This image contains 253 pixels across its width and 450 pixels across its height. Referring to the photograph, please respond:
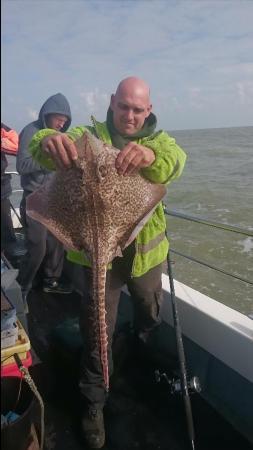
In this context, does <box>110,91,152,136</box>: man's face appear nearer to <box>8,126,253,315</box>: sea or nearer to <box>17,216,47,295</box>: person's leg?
<box>8,126,253,315</box>: sea

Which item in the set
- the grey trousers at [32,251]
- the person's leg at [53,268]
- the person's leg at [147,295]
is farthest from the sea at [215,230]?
the grey trousers at [32,251]

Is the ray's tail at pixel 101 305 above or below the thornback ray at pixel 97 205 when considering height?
below

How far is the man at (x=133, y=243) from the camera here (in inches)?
76.7

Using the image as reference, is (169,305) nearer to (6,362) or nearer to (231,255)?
(6,362)

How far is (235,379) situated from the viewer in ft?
8.72

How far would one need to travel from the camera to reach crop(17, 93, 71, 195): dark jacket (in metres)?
4.14

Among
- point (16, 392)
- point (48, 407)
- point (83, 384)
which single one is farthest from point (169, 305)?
point (16, 392)

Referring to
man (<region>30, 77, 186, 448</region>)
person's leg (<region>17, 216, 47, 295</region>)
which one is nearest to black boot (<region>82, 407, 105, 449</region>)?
man (<region>30, 77, 186, 448</region>)

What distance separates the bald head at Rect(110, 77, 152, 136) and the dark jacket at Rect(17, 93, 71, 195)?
6.24ft

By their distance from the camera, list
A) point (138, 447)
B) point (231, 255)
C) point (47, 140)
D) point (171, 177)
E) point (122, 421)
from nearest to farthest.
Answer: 1. point (47, 140)
2. point (171, 177)
3. point (138, 447)
4. point (122, 421)
5. point (231, 255)

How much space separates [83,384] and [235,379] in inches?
41.2

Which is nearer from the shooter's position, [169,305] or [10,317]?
[10,317]

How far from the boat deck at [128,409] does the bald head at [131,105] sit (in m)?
1.74

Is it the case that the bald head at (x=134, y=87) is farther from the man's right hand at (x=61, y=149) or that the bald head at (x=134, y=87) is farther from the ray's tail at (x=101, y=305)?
the ray's tail at (x=101, y=305)
